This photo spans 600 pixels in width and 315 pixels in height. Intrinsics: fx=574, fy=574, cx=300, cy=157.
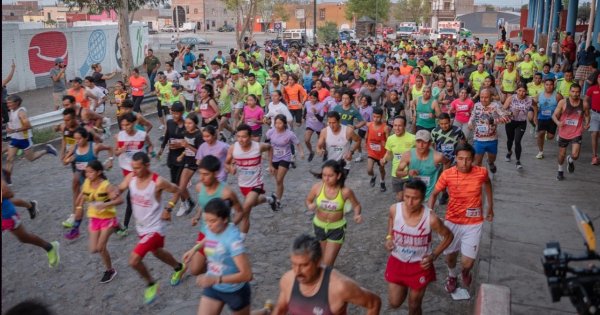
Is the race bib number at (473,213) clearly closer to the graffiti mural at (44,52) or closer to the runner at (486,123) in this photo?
the runner at (486,123)

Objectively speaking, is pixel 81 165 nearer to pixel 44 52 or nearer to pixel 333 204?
pixel 333 204

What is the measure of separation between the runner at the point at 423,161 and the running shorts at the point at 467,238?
49.6 inches

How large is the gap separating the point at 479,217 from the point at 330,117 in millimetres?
3682

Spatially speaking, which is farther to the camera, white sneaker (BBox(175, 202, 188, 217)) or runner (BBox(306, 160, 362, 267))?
white sneaker (BBox(175, 202, 188, 217))

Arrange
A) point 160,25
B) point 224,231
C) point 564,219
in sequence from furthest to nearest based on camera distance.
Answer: point 160,25
point 564,219
point 224,231

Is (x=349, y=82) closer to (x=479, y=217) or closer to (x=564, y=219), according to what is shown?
(x=564, y=219)

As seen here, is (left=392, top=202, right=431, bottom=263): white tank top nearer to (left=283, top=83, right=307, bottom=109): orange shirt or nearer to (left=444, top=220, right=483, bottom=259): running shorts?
(left=444, top=220, right=483, bottom=259): running shorts

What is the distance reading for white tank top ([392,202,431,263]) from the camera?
5317mm

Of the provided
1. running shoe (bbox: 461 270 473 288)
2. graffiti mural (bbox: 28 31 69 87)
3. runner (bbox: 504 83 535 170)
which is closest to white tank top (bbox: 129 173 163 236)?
running shoe (bbox: 461 270 473 288)

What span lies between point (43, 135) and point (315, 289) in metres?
12.2

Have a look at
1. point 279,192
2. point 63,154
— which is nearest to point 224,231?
point 279,192

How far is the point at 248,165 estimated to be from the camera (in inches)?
317

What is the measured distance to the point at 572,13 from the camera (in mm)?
25250

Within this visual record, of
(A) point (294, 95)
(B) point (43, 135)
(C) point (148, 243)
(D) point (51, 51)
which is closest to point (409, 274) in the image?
(C) point (148, 243)
